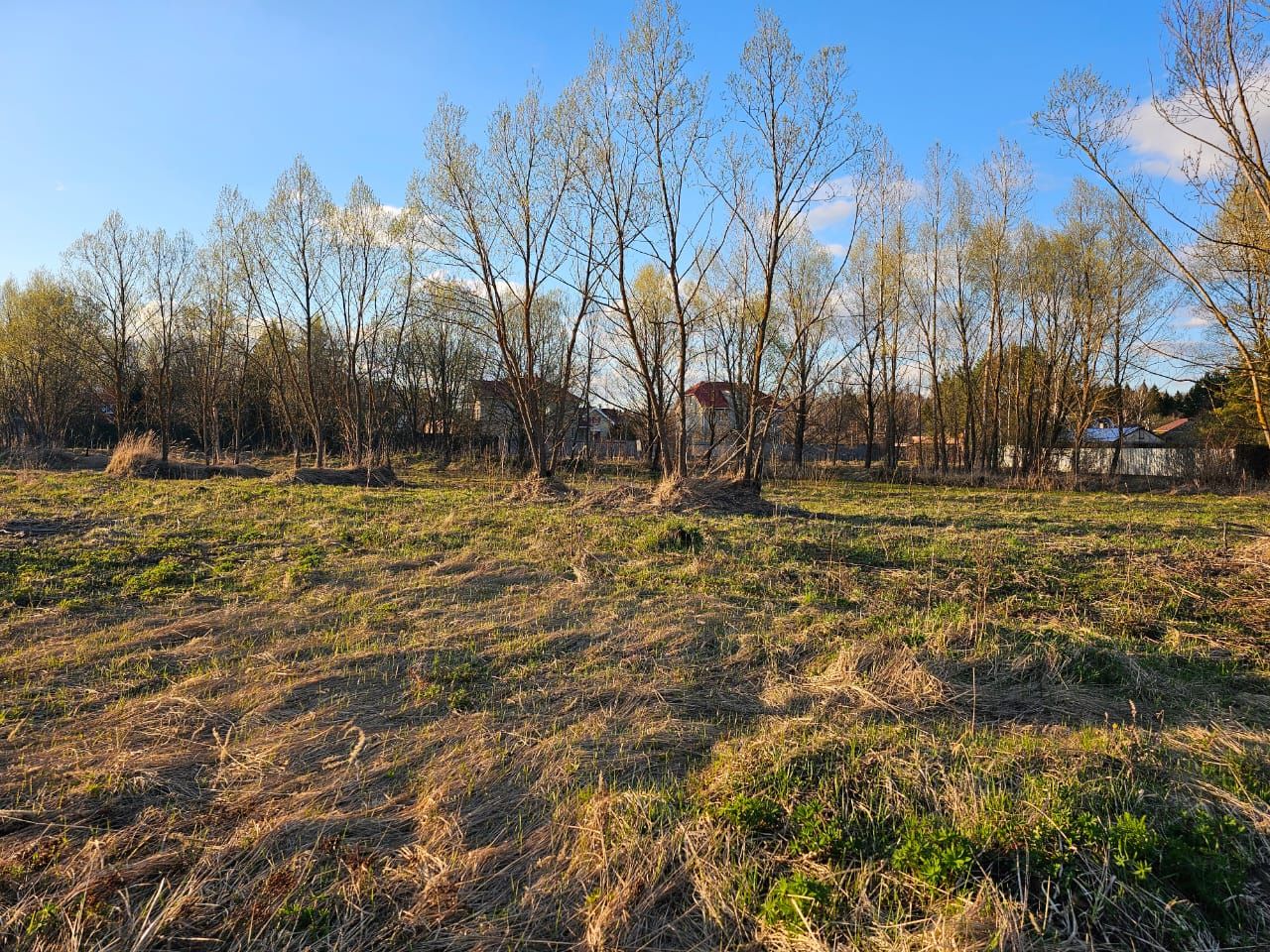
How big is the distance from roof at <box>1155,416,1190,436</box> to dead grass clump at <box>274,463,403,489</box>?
175 feet

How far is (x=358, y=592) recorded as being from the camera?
719 cm

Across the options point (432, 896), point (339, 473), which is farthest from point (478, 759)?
point (339, 473)

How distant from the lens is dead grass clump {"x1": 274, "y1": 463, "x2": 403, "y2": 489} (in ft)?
66.4

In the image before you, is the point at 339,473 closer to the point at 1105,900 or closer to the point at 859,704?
the point at 859,704

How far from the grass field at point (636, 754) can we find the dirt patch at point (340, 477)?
12253 mm

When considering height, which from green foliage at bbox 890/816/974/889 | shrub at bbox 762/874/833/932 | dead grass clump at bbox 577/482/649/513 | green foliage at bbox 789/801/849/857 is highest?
dead grass clump at bbox 577/482/649/513

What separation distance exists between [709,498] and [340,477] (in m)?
13.3

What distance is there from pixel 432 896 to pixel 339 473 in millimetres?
20952

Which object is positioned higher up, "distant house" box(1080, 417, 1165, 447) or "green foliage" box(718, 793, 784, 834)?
"distant house" box(1080, 417, 1165, 447)

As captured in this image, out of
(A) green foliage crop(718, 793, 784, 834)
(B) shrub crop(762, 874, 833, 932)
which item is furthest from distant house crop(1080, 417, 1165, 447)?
(B) shrub crop(762, 874, 833, 932)

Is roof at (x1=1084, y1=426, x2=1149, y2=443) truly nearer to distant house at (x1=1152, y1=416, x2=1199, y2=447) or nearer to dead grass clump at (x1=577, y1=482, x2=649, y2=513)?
distant house at (x1=1152, y1=416, x2=1199, y2=447)

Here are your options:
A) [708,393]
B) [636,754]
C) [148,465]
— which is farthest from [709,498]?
[708,393]

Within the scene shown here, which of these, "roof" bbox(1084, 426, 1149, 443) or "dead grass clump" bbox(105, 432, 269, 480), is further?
"roof" bbox(1084, 426, 1149, 443)

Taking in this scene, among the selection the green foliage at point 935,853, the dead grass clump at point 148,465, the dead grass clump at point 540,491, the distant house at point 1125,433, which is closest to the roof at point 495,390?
the dead grass clump at point 148,465
